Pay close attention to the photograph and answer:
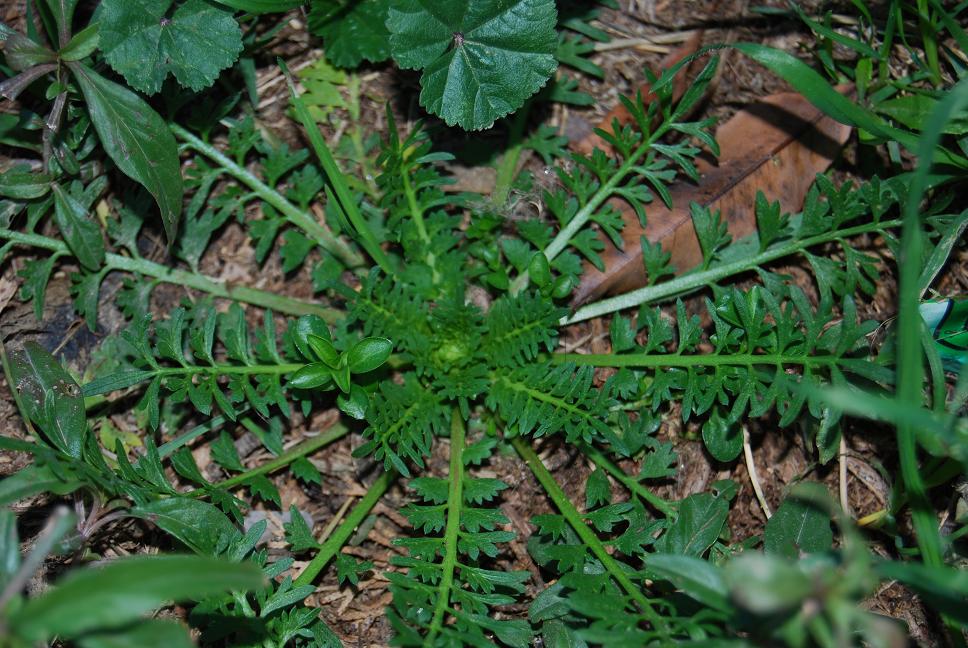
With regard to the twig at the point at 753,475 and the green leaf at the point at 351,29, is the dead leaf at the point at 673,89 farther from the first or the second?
the twig at the point at 753,475

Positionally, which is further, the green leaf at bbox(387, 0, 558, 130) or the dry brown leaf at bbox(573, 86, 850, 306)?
the dry brown leaf at bbox(573, 86, 850, 306)

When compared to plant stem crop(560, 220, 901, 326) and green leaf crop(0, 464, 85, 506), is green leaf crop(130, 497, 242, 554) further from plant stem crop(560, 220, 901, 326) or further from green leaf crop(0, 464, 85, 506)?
plant stem crop(560, 220, 901, 326)

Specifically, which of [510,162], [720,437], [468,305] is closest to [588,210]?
[510,162]

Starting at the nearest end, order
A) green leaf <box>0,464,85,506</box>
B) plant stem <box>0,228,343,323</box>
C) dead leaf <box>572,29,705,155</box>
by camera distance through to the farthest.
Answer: green leaf <box>0,464,85,506</box> < plant stem <box>0,228,343,323</box> < dead leaf <box>572,29,705,155</box>

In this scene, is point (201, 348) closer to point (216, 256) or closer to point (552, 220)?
point (216, 256)

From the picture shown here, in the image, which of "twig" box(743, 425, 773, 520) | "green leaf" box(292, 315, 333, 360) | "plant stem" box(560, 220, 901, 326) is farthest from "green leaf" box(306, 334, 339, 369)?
"twig" box(743, 425, 773, 520)

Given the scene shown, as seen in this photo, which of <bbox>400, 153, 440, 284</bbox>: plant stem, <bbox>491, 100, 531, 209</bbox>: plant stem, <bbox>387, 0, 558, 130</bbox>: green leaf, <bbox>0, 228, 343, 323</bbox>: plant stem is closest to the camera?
<bbox>387, 0, 558, 130</bbox>: green leaf

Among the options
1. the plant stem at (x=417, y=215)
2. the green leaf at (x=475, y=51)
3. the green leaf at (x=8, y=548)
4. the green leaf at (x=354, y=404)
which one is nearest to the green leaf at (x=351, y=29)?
the green leaf at (x=475, y=51)
